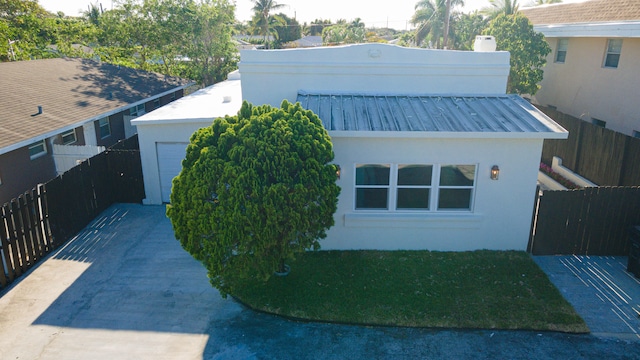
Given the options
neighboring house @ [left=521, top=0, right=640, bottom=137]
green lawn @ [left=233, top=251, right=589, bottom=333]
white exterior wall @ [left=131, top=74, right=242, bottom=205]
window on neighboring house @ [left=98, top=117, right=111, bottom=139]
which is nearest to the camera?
green lawn @ [left=233, top=251, right=589, bottom=333]

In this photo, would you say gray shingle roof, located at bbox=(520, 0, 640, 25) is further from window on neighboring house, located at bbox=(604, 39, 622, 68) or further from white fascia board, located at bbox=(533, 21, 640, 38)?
window on neighboring house, located at bbox=(604, 39, 622, 68)

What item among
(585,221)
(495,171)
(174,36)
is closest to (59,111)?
(495,171)

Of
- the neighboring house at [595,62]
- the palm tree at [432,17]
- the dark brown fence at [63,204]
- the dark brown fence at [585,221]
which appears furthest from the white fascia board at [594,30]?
the dark brown fence at [63,204]

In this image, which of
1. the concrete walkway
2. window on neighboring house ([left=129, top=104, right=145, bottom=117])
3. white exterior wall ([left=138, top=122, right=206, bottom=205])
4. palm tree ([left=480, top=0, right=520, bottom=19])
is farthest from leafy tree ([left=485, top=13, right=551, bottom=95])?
window on neighboring house ([left=129, top=104, right=145, bottom=117])

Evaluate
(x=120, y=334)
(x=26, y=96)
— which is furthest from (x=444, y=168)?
(x=26, y=96)

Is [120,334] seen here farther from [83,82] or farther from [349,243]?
[83,82]

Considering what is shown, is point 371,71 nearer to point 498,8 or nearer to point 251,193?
point 251,193
